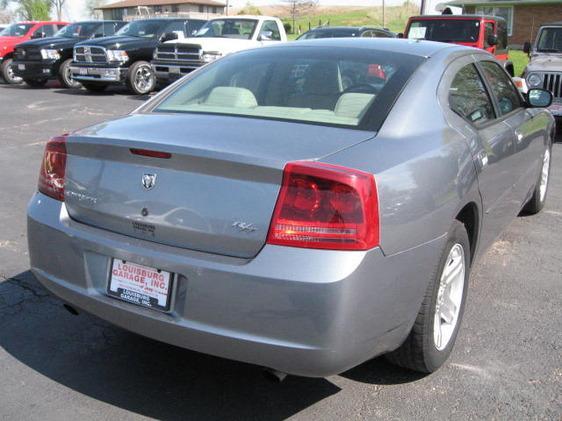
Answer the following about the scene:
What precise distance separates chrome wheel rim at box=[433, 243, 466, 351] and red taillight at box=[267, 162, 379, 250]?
31.3 inches

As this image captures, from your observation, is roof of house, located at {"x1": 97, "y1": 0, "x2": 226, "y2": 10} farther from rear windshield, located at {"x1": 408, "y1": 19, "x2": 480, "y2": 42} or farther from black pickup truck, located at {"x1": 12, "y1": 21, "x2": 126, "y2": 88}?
rear windshield, located at {"x1": 408, "y1": 19, "x2": 480, "y2": 42}

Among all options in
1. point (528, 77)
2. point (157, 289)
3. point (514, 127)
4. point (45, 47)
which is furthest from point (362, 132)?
point (45, 47)

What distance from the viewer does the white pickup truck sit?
47.0ft

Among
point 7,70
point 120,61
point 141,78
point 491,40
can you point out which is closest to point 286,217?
point 491,40

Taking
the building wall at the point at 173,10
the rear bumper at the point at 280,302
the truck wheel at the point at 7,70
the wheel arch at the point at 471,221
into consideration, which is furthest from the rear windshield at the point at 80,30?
the building wall at the point at 173,10

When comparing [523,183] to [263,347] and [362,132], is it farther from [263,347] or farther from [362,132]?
[263,347]

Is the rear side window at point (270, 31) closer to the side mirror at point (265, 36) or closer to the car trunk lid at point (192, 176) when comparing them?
the side mirror at point (265, 36)

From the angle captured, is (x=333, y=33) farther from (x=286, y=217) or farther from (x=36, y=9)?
(x=36, y=9)

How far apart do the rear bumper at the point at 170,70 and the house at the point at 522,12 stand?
2815 cm

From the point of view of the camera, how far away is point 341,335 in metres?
2.46

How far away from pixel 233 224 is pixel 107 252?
2.05 feet

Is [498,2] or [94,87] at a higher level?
[498,2]

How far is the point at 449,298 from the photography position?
332 cm

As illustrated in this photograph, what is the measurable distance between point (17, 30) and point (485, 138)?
2010 centimetres
